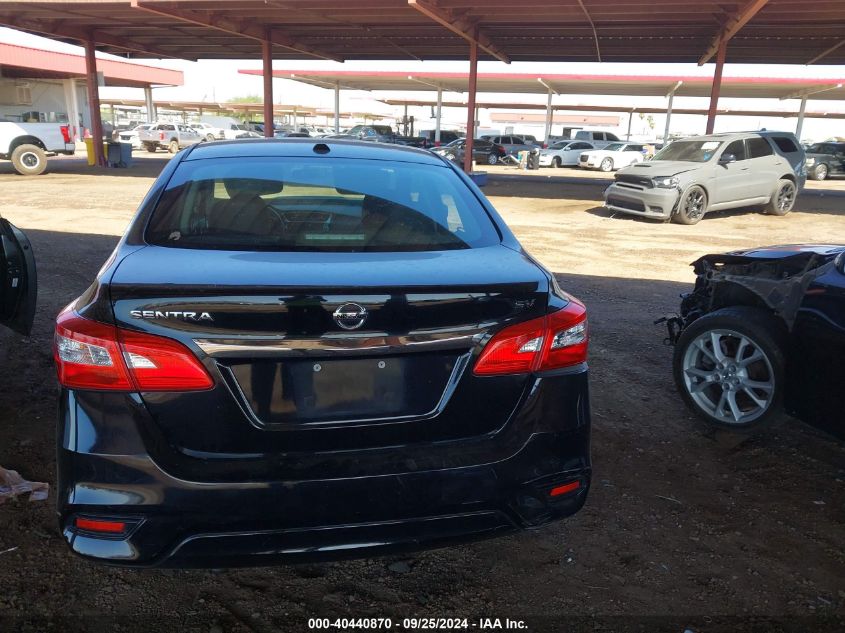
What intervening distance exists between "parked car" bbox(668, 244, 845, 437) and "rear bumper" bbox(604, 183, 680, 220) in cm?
885

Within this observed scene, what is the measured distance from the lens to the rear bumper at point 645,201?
1254cm

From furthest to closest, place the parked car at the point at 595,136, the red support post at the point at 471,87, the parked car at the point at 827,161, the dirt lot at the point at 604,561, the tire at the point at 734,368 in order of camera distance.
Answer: the parked car at the point at 595,136 < the parked car at the point at 827,161 < the red support post at the point at 471,87 < the tire at the point at 734,368 < the dirt lot at the point at 604,561

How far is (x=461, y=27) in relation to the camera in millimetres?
17688

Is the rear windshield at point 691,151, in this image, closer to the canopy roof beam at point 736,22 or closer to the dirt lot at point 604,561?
the canopy roof beam at point 736,22

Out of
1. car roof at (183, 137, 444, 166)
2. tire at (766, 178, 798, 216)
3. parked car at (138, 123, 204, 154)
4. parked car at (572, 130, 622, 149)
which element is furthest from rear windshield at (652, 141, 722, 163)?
parked car at (138, 123, 204, 154)

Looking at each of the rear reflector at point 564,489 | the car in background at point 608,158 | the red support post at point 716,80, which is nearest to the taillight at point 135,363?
the rear reflector at point 564,489

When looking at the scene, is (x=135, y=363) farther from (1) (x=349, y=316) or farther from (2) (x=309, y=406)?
(1) (x=349, y=316)

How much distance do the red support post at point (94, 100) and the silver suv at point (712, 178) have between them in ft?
65.6

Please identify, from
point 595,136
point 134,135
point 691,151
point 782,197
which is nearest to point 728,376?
point 691,151

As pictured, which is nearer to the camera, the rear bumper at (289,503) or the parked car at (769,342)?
the rear bumper at (289,503)

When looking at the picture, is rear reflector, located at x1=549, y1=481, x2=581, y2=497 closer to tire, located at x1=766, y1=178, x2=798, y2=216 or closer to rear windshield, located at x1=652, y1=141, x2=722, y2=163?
rear windshield, located at x1=652, y1=141, x2=722, y2=163

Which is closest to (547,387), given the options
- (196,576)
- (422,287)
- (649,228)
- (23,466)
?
(422,287)

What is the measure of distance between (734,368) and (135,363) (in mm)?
3312

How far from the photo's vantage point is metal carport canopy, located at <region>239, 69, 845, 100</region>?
32062mm
